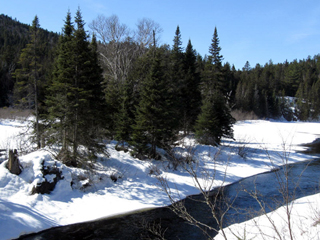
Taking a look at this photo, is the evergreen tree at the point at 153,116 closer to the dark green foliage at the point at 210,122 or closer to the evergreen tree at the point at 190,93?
the dark green foliage at the point at 210,122

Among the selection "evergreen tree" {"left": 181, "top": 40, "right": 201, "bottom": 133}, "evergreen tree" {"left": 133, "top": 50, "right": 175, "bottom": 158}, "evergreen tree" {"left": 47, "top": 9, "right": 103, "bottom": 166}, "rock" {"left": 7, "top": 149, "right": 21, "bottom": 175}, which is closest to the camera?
"rock" {"left": 7, "top": 149, "right": 21, "bottom": 175}

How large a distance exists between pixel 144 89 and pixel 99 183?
8.26 m

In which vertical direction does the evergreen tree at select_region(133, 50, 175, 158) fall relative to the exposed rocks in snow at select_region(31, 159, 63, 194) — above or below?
above

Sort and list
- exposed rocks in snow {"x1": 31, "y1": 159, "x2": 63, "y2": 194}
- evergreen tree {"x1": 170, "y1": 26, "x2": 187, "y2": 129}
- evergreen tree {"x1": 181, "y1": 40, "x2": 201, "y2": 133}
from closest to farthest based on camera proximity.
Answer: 1. exposed rocks in snow {"x1": 31, "y1": 159, "x2": 63, "y2": 194}
2. evergreen tree {"x1": 170, "y1": 26, "x2": 187, "y2": 129}
3. evergreen tree {"x1": 181, "y1": 40, "x2": 201, "y2": 133}

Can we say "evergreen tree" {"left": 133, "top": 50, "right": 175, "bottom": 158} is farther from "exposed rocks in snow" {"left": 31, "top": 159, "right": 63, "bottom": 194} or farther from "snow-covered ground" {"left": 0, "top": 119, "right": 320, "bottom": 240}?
"exposed rocks in snow" {"left": 31, "top": 159, "right": 63, "bottom": 194}

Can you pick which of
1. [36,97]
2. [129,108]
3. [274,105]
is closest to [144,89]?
[129,108]

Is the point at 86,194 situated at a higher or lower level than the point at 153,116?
lower

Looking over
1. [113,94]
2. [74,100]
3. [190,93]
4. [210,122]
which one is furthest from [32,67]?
[210,122]

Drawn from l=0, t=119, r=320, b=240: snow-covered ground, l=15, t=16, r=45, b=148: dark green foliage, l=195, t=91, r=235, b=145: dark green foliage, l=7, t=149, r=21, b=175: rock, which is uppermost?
l=15, t=16, r=45, b=148: dark green foliage

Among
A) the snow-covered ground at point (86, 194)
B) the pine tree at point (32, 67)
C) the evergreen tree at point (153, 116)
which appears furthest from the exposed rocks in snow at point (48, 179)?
the evergreen tree at point (153, 116)

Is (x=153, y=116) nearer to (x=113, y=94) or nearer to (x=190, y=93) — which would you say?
(x=113, y=94)

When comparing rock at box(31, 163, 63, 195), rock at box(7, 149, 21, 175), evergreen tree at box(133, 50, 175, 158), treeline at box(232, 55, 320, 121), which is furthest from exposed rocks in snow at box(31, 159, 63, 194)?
treeline at box(232, 55, 320, 121)

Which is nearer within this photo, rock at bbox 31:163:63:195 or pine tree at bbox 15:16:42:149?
rock at bbox 31:163:63:195

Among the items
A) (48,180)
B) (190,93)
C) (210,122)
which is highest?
(190,93)
